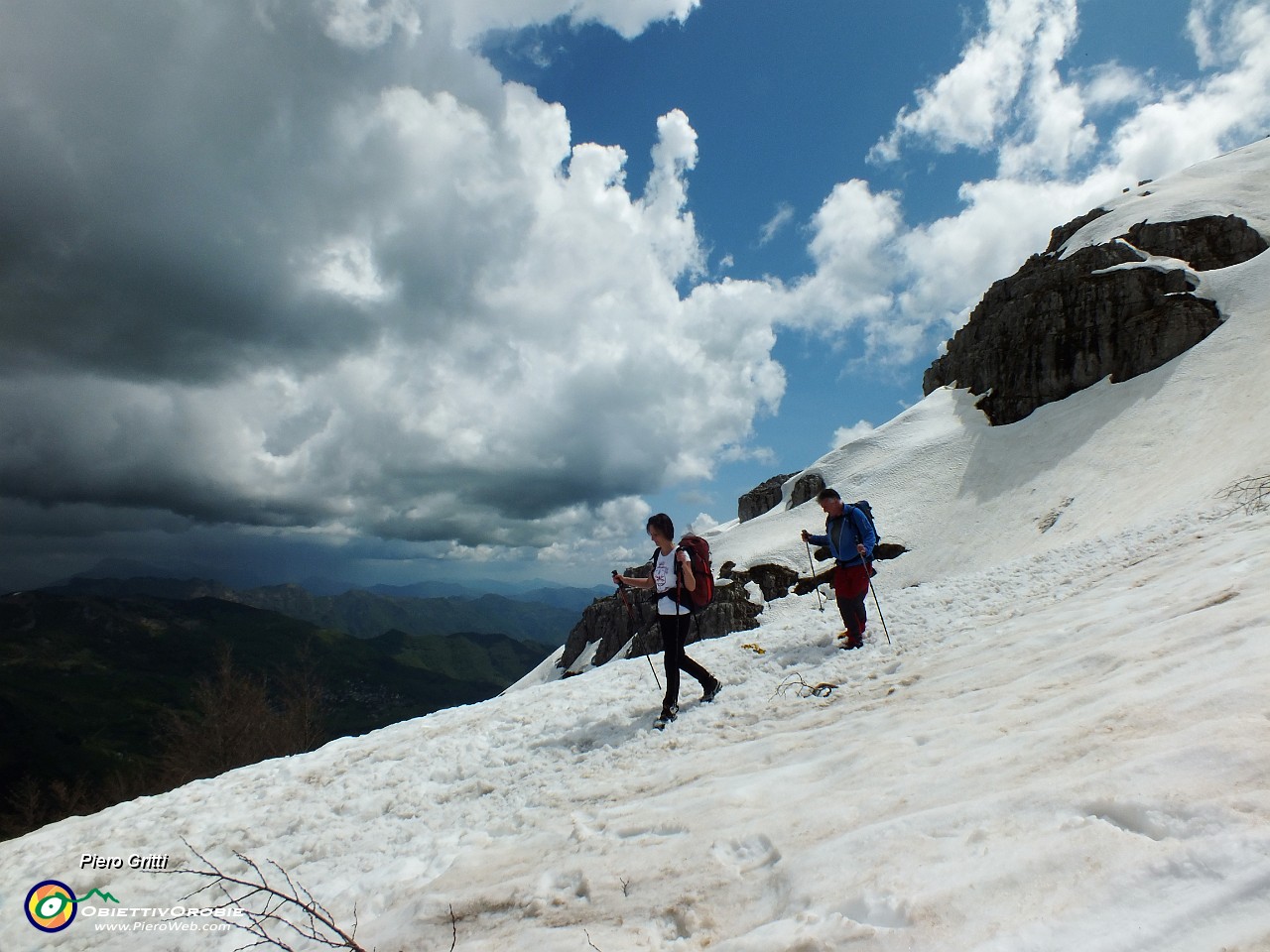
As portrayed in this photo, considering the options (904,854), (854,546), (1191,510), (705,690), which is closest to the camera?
(904,854)

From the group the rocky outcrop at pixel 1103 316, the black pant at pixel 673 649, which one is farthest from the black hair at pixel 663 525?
the rocky outcrop at pixel 1103 316

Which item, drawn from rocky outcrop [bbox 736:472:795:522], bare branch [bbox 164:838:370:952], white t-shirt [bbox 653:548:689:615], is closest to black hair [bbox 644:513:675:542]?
white t-shirt [bbox 653:548:689:615]

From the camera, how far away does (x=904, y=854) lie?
389 centimetres

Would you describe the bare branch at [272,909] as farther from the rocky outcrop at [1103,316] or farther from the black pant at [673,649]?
the rocky outcrop at [1103,316]

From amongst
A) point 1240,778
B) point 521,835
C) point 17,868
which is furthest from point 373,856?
point 1240,778

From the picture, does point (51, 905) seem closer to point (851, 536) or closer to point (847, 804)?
point (847, 804)

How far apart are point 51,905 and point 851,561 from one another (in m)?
12.0

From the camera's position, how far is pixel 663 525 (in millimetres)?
9359

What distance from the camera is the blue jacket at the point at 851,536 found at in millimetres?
10734

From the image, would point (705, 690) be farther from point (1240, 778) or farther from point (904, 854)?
point (1240, 778)

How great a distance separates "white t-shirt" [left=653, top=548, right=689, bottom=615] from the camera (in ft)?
29.6

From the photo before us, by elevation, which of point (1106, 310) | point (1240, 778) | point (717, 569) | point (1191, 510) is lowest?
point (1240, 778)

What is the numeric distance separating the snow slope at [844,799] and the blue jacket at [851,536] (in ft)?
5.24

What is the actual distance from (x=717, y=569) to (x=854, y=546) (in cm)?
3833
